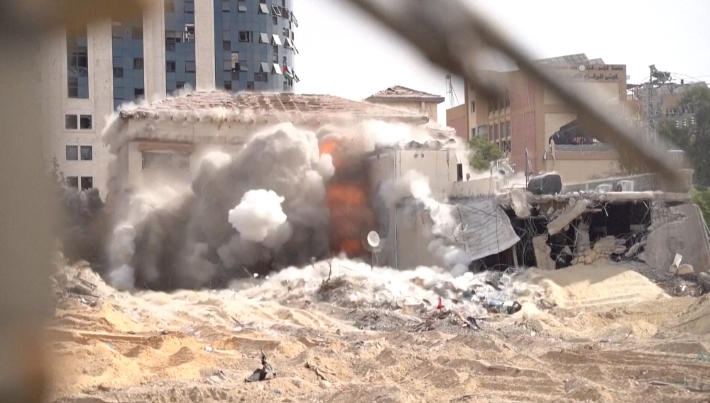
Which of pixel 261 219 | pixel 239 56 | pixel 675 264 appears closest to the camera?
pixel 675 264

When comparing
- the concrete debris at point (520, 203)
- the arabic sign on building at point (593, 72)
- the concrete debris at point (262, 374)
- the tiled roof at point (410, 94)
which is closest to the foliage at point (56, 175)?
the tiled roof at point (410, 94)

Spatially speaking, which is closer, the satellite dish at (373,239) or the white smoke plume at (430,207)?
the white smoke plume at (430,207)

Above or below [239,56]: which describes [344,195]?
below

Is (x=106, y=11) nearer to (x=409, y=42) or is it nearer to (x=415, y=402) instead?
(x=409, y=42)

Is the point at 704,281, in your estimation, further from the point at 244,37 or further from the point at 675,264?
the point at 244,37

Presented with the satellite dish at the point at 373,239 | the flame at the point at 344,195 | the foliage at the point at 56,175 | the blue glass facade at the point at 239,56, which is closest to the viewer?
the foliage at the point at 56,175

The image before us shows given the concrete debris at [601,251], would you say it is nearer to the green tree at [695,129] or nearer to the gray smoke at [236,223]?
the gray smoke at [236,223]

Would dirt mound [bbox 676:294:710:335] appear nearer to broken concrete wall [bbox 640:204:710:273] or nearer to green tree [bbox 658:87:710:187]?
broken concrete wall [bbox 640:204:710:273]

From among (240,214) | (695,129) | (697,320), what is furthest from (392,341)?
(240,214)

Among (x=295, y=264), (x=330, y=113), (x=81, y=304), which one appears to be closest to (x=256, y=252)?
(x=295, y=264)

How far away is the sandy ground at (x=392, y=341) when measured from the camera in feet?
27.6

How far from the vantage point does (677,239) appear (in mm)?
18500

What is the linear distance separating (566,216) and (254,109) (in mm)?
10367

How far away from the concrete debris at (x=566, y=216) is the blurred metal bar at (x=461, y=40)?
57.5 ft
